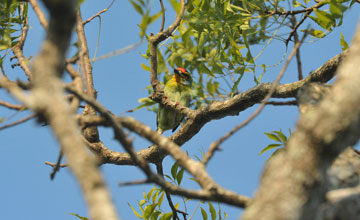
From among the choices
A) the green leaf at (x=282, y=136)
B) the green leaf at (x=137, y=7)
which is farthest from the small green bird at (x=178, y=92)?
the green leaf at (x=137, y=7)

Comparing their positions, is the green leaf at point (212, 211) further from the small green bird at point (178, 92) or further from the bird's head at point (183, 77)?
the bird's head at point (183, 77)

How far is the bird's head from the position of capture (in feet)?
20.5

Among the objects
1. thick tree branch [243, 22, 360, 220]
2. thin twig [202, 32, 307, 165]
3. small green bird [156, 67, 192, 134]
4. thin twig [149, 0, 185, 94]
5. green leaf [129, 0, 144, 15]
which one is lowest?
thick tree branch [243, 22, 360, 220]

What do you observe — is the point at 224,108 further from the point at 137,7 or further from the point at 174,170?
the point at 137,7

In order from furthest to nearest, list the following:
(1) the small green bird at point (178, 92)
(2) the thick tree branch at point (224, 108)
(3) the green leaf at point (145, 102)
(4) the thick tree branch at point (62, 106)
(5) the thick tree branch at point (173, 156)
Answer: (1) the small green bird at point (178, 92), (3) the green leaf at point (145, 102), (2) the thick tree branch at point (224, 108), (5) the thick tree branch at point (173, 156), (4) the thick tree branch at point (62, 106)

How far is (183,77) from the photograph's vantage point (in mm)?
6391

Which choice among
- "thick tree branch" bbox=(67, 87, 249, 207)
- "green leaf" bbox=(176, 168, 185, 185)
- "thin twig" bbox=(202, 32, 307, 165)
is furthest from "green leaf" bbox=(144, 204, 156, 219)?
"thin twig" bbox=(202, 32, 307, 165)

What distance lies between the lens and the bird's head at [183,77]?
6262mm

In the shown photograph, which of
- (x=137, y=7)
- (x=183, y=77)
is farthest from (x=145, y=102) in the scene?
(x=137, y=7)

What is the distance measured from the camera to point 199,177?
155cm

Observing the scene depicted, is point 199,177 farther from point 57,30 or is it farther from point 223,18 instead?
point 223,18

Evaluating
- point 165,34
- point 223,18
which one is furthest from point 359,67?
point 165,34

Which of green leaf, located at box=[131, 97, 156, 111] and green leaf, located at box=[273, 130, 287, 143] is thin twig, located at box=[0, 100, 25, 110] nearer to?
green leaf, located at box=[273, 130, 287, 143]

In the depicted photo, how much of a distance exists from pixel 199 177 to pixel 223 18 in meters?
2.13
